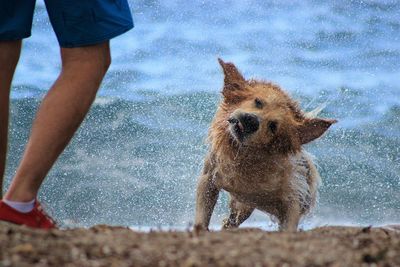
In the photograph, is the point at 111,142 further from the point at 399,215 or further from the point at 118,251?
the point at 118,251

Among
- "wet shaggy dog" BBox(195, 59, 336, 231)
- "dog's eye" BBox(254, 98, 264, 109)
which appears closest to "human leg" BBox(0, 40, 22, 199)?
"wet shaggy dog" BBox(195, 59, 336, 231)

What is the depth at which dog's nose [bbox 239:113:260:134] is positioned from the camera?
534 centimetres

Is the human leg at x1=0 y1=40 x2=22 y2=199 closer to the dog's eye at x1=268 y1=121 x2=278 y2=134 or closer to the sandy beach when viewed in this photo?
the sandy beach

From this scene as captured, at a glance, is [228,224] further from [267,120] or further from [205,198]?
[267,120]

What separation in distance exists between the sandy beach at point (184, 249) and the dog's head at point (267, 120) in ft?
7.52

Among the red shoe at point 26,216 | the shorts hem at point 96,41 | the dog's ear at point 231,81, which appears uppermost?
the shorts hem at point 96,41

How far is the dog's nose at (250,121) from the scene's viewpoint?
17.5 ft

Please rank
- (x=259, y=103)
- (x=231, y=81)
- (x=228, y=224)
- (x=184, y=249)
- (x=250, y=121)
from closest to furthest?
(x=184, y=249)
(x=250, y=121)
(x=259, y=103)
(x=231, y=81)
(x=228, y=224)

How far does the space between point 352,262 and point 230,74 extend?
3.19 meters

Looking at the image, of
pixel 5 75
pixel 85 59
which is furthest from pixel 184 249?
pixel 5 75

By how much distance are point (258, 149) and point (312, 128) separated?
15.9 inches

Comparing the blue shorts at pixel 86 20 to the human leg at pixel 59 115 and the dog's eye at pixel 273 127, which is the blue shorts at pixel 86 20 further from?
the dog's eye at pixel 273 127

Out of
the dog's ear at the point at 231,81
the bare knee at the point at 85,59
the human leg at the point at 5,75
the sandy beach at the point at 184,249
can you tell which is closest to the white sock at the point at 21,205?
the sandy beach at the point at 184,249

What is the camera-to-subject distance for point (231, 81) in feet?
18.8
